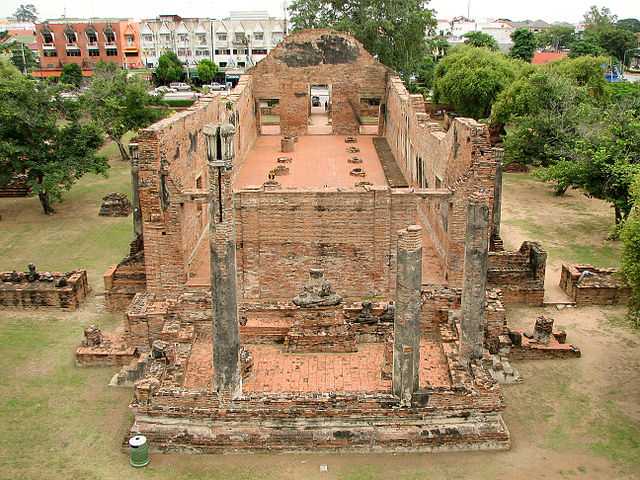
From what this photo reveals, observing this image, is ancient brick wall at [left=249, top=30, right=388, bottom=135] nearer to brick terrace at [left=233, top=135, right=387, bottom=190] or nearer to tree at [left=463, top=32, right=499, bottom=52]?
brick terrace at [left=233, top=135, right=387, bottom=190]

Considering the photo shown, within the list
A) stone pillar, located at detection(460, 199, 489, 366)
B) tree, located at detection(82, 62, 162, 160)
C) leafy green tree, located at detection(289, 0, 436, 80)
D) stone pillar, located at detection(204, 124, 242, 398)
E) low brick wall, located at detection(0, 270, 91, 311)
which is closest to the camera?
stone pillar, located at detection(204, 124, 242, 398)

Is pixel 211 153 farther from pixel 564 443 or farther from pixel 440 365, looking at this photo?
pixel 564 443

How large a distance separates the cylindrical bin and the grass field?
0.48ft

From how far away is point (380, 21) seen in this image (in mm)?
38562

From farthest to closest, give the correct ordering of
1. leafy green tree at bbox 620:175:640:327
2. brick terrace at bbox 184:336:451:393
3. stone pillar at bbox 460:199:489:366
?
brick terrace at bbox 184:336:451:393, leafy green tree at bbox 620:175:640:327, stone pillar at bbox 460:199:489:366

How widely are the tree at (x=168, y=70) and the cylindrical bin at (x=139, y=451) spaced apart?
64222mm

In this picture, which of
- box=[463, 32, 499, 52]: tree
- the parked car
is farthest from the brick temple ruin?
box=[463, 32, 499, 52]: tree

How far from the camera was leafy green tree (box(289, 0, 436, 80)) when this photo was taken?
38594 millimetres

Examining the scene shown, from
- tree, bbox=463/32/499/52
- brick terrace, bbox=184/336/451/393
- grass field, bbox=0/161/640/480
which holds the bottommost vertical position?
grass field, bbox=0/161/640/480

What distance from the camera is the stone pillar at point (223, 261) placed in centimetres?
1115

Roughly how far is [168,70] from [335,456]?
213 feet

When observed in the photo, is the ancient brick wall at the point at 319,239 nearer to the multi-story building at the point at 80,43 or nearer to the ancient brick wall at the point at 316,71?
the ancient brick wall at the point at 316,71

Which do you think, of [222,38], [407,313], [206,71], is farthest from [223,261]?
[222,38]

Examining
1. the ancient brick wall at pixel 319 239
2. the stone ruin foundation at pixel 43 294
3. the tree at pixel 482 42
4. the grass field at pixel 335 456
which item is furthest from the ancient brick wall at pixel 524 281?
the tree at pixel 482 42
